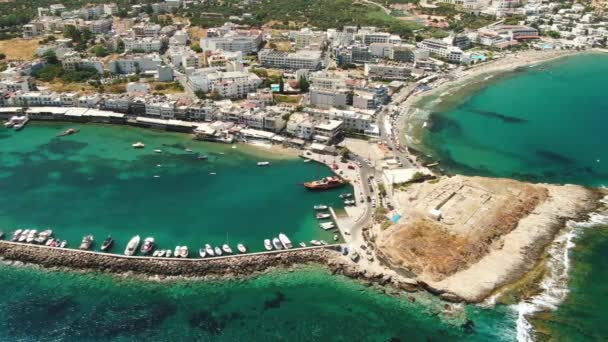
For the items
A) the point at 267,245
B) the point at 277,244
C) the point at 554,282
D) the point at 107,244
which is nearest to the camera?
the point at 554,282

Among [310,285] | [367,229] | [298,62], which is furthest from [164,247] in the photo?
[298,62]

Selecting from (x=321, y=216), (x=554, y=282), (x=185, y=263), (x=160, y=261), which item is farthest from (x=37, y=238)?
(x=554, y=282)

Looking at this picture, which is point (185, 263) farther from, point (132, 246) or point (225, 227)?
point (225, 227)

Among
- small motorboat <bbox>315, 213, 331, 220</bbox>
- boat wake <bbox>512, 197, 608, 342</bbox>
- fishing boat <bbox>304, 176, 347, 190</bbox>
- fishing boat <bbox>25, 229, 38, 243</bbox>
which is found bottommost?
boat wake <bbox>512, 197, 608, 342</bbox>

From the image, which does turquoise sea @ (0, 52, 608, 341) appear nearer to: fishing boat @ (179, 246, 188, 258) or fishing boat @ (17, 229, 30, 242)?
fishing boat @ (179, 246, 188, 258)

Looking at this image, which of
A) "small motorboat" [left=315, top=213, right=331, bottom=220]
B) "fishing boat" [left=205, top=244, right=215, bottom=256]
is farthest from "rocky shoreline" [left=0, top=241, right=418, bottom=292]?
"small motorboat" [left=315, top=213, right=331, bottom=220]
